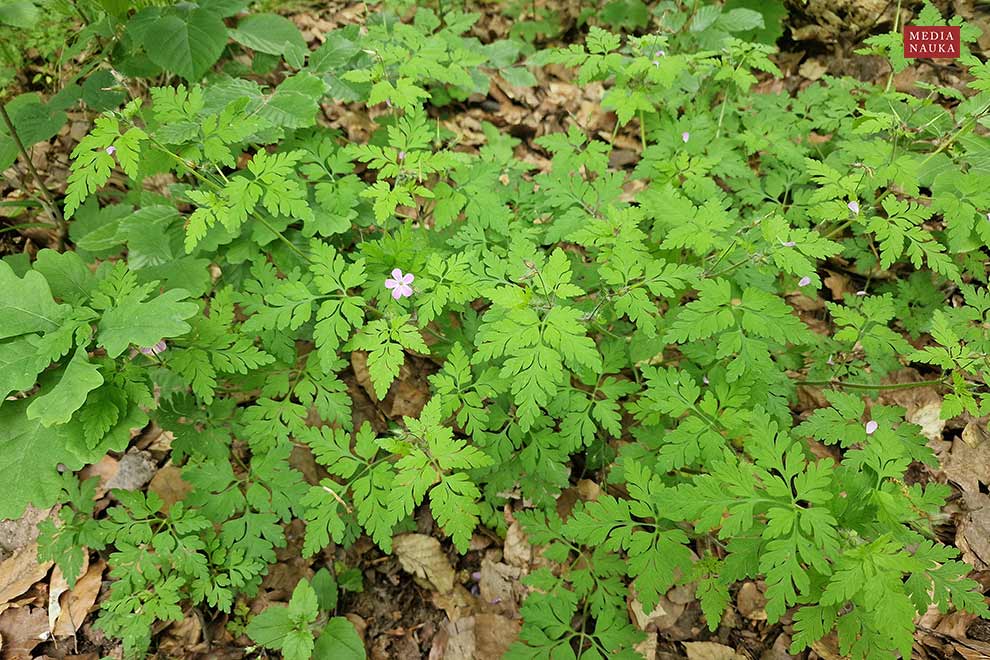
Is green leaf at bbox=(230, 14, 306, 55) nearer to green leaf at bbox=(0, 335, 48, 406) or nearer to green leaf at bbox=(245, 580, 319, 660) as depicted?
green leaf at bbox=(0, 335, 48, 406)

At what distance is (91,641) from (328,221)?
2280 millimetres

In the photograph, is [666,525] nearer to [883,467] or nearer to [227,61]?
[883,467]

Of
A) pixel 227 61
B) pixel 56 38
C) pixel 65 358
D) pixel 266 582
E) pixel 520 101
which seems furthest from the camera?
pixel 520 101

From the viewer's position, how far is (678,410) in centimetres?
246

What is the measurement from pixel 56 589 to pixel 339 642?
145 cm

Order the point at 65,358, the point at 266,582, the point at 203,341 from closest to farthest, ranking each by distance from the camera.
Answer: the point at 65,358 → the point at 203,341 → the point at 266,582

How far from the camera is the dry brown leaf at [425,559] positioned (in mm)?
2832

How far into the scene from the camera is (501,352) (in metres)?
2.14

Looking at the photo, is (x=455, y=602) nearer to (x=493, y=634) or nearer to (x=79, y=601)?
(x=493, y=634)

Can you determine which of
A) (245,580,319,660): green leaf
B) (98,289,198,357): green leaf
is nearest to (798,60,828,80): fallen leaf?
(98,289,198,357): green leaf

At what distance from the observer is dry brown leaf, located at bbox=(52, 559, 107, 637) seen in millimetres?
2648

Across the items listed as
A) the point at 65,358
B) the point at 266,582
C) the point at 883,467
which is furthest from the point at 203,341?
the point at 883,467

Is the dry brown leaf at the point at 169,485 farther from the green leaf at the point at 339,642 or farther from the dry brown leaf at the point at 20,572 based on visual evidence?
the green leaf at the point at 339,642

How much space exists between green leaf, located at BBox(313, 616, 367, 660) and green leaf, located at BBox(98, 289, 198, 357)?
4.92 feet
